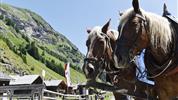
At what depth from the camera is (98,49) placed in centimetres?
819

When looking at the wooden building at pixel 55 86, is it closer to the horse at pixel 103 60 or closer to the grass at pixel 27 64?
the grass at pixel 27 64

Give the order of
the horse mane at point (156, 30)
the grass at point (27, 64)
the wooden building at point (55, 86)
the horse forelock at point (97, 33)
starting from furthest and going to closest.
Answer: the grass at point (27, 64), the wooden building at point (55, 86), the horse forelock at point (97, 33), the horse mane at point (156, 30)

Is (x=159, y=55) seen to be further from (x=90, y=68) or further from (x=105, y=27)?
(x=105, y=27)

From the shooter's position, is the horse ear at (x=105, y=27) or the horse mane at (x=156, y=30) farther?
the horse ear at (x=105, y=27)

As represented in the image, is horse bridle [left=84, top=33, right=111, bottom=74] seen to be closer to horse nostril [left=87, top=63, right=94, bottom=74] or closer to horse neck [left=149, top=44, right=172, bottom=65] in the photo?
horse nostril [left=87, top=63, right=94, bottom=74]

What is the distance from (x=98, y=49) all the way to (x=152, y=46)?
2996 millimetres

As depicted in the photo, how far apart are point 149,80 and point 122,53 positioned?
3.88ft

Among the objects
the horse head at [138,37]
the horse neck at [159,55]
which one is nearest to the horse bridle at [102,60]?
the horse neck at [159,55]

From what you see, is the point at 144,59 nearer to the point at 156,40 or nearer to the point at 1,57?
the point at 156,40

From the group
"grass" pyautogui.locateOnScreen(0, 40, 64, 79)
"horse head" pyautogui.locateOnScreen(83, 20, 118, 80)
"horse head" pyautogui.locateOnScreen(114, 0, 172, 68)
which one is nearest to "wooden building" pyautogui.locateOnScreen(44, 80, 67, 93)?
"grass" pyautogui.locateOnScreen(0, 40, 64, 79)

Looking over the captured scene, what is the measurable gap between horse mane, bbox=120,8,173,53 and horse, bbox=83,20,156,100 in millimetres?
1527

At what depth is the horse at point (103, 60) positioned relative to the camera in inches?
285

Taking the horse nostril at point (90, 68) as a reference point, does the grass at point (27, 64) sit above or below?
above

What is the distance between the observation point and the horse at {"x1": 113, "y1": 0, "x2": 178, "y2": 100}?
16.8 feet
